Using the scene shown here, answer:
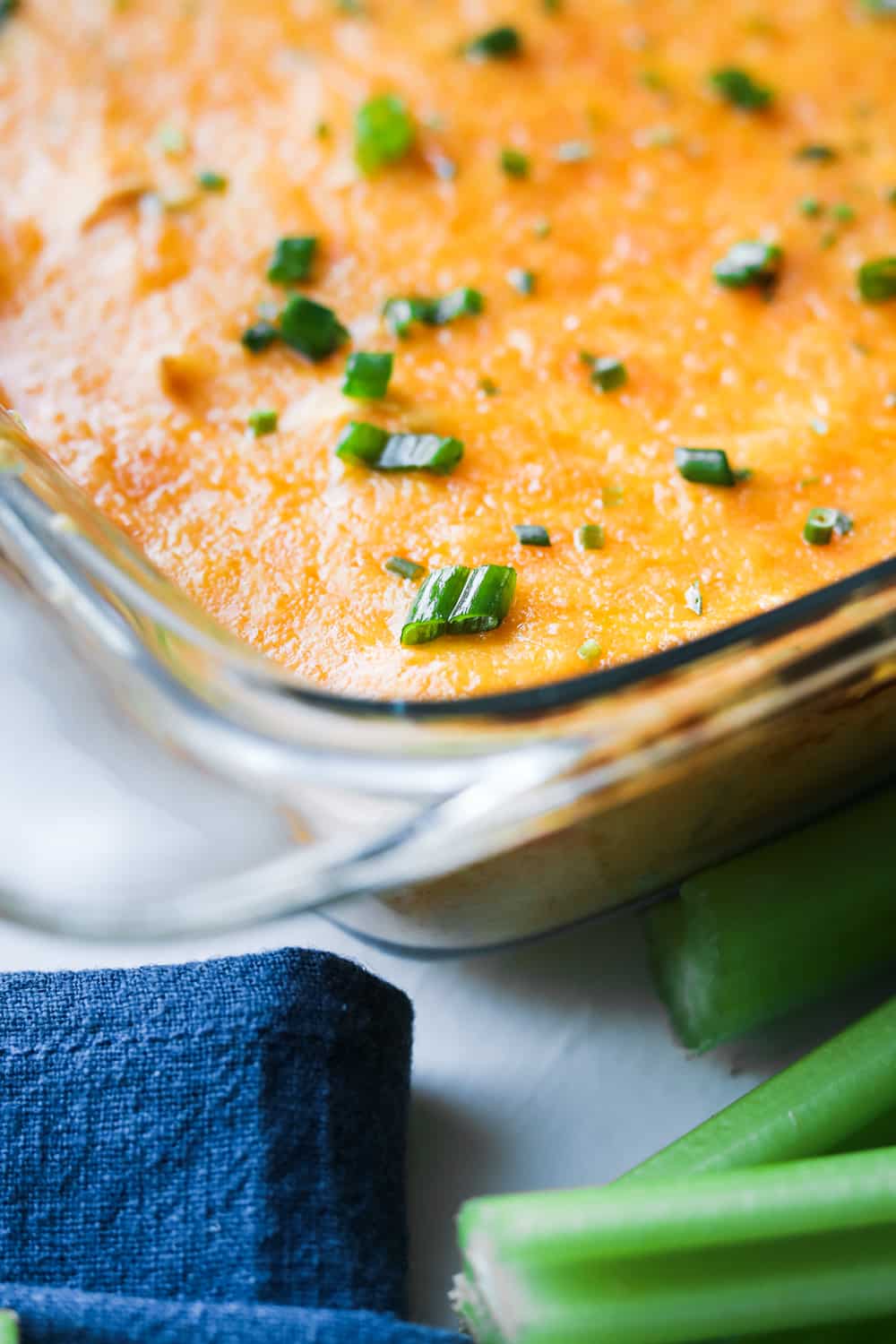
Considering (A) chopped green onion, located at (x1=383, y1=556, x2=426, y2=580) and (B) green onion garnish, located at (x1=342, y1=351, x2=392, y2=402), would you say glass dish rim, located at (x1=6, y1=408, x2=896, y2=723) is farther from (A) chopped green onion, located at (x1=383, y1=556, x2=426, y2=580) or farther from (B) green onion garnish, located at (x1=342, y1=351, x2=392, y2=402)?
(B) green onion garnish, located at (x1=342, y1=351, x2=392, y2=402)

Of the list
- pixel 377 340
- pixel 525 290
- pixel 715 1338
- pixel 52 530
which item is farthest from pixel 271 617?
pixel 715 1338

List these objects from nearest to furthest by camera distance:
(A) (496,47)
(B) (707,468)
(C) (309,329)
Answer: (B) (707,468)
(C) (309,329)
(A) (496,47)

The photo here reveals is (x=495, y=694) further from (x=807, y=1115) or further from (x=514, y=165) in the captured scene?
(x=514, y=165)

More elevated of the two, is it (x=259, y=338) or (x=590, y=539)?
(x=259, y=338)

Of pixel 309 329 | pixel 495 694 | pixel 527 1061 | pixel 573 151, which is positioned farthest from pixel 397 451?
pixel 527 1061

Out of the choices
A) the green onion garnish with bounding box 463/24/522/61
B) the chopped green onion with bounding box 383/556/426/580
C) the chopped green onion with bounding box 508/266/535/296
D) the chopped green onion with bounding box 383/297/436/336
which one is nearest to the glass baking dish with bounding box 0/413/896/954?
the chopped green onion with bounding box 383/556/426/580

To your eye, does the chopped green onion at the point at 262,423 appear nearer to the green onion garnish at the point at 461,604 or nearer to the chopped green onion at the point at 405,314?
the chopped green onion at the point at 405,314
